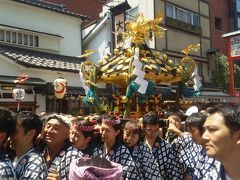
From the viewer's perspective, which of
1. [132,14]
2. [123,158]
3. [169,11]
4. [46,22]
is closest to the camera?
[123,158]

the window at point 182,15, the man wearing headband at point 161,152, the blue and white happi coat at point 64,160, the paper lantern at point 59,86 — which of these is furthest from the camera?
the window at point 182,15

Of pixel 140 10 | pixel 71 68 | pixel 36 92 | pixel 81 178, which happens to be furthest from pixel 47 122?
pixel 140 10

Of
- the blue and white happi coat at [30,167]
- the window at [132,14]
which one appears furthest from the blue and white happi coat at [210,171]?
the window at [132,14]

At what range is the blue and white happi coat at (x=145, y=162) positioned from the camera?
14.3 ft

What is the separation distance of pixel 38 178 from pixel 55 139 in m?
0.88

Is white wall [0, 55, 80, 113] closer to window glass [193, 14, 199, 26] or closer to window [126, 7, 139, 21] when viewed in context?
window [126, 7, 139, 21]

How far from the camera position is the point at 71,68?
1331 centimetres

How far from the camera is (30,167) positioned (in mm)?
2617

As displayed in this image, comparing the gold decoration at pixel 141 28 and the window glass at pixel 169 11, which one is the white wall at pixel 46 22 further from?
the gold decoration at pixel 141 28

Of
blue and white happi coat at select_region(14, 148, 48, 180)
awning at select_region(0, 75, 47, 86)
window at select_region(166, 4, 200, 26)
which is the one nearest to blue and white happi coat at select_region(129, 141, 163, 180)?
blue and white happi coat at select_region(14, 148, 48, 180)

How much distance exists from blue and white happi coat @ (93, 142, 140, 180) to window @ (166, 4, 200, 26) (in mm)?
16068

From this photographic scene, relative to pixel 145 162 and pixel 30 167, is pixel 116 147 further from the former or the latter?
pixel 30 167

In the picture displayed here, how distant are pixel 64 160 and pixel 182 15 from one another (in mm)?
18182

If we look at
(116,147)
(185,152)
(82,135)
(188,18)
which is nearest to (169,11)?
(188,18)
